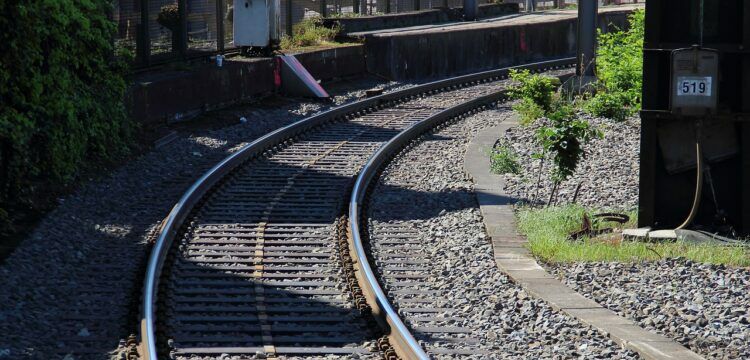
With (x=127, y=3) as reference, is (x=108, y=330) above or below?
below

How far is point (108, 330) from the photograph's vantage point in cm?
844

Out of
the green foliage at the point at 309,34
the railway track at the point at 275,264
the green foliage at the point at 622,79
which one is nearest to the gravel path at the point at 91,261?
the railway track at the point at 275,264

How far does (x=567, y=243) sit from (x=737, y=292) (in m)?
2.10

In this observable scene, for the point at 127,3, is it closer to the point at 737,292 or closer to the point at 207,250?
the point at 207,250

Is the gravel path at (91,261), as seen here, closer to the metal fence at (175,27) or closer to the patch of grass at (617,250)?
the patch of grass at (617,250)

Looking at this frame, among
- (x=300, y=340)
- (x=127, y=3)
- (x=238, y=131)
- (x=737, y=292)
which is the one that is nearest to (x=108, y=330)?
(x=300, y=340)

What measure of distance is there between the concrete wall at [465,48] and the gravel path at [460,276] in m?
12.9

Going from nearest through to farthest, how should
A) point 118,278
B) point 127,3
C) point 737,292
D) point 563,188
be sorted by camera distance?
point 737,292 → point 118,278 → point 563,188 → point 127,3

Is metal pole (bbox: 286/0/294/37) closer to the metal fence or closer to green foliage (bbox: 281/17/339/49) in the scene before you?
the metal fence

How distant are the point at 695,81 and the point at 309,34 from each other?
19.7 metres

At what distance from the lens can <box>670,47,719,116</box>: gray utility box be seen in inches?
414

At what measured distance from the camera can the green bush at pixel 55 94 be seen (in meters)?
12.8

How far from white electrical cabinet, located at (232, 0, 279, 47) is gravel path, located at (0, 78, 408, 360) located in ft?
25.5

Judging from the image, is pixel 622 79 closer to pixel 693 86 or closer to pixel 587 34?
pixel 587 34
